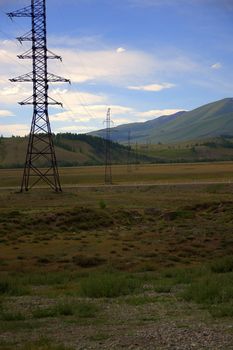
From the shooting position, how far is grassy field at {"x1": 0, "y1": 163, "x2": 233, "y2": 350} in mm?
10969

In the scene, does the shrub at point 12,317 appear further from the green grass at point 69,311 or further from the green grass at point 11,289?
the green grass at point 11,289

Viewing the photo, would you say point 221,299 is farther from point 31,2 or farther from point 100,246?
point 31,2

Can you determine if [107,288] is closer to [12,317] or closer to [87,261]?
[12,317]

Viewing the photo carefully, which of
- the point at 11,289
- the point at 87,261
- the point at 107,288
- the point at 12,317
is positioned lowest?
the point at 87,261

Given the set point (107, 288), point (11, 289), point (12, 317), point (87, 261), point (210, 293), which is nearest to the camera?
point (12, 317)

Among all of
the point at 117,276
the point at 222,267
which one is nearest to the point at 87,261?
the point at 117,276

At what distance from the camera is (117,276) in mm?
20797

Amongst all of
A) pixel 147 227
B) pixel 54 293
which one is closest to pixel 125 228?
pixel 147 227

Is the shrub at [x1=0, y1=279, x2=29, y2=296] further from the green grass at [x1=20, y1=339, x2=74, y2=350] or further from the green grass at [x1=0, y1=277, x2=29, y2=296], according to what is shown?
the green grass at [x1=20, y1=339, x2=74, y2=350]

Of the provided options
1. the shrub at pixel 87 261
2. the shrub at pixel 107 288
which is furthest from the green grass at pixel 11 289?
the shrub at pixel 87 261

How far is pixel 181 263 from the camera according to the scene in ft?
92.4

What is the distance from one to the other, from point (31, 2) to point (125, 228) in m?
34.9

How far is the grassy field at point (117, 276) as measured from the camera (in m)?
11.0

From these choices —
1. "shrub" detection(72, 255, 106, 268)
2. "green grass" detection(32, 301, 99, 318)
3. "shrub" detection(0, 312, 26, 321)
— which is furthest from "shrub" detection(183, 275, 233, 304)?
"shrub" detection(72, 255, 106, 268)
